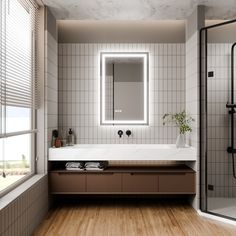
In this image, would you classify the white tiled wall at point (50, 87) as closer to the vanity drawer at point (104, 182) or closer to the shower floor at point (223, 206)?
the vanity drawer at point (104, 182)

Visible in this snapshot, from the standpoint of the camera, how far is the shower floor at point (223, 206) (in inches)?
139

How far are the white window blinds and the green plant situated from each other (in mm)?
1841

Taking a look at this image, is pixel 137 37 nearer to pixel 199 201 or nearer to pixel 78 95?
pixel 78 95

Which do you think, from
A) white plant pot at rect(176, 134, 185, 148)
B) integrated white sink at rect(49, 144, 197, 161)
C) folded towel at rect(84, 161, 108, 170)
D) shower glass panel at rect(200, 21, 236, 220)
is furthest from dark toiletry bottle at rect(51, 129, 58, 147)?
shower glass panel at rect(200, 21, 236, 220)

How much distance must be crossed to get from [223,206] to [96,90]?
228 cm

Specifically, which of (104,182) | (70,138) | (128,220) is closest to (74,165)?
(104,182)

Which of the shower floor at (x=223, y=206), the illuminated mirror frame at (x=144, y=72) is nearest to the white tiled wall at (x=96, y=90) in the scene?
the illuminated mirror frame at (x=144, y=72)

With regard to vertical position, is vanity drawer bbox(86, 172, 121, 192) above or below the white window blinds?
below

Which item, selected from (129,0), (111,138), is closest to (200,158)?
(111,138)

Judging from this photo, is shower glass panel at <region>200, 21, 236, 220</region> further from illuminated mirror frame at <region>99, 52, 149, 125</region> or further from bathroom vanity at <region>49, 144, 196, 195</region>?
illuminated mirror frame at <region>99, 52, 149, 125</region>

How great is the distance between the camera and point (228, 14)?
391 centimetres

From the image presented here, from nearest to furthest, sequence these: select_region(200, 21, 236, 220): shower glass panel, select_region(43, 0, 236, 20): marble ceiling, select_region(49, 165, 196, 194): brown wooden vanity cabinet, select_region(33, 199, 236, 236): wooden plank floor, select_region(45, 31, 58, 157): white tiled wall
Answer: select_region(33, 199, 236, 236): wooden plank floor → select_region(43, 0, 236, 20): marble ceiling → select_region(45, 31, 58, 157): white tiled wall → select_region(49, 165, 196, 194): brown wooden vanity cabinet → select_region(200, 21, 236, 220): shower glass panel

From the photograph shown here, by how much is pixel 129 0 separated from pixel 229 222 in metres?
2.73

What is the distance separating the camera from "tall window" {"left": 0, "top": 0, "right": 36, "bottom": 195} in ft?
8.45
